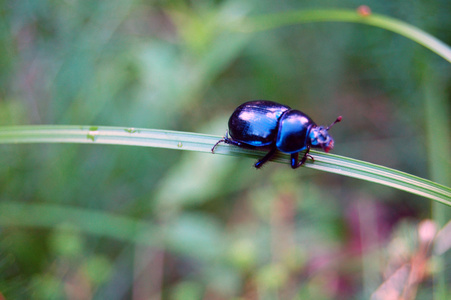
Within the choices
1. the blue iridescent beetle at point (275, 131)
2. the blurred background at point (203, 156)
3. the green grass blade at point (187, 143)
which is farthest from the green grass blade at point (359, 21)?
the green grass blade at point (187, 143)

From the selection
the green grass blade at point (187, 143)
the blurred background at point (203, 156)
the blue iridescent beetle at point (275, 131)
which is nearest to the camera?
the green grass blade at point (187, 143)

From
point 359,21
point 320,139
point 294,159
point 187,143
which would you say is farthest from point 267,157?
point 359,21

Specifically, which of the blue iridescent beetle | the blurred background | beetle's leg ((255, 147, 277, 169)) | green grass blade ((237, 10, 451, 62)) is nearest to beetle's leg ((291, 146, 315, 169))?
the blue iridescent beetle

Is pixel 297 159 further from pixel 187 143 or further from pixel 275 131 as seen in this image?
pixel 187 143

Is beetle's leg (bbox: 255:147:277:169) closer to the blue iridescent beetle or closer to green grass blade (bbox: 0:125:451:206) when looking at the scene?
the blue iridescent beetle

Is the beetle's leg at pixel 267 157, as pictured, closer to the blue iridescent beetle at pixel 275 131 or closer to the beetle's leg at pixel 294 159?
the blue iridescent beetle at pixel 275 131

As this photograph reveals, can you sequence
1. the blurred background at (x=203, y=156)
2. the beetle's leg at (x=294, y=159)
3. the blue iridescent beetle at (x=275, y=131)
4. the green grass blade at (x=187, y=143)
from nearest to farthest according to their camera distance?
the green grass blade at (x=187, y=143)
the beetle's leg at (x=294, y=159)
the blue iridescent beetle at (x=275, y=131)
the blurred background at (x=203, y=156)

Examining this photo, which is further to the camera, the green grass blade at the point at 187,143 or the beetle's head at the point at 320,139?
the beetle's head at the point at 320,139
